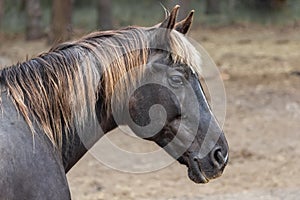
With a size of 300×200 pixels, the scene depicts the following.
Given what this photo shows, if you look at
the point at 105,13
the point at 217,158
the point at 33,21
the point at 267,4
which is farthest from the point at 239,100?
the point at 267,4

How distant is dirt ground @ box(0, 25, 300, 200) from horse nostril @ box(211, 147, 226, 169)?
2885mm

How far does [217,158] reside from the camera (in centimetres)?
371

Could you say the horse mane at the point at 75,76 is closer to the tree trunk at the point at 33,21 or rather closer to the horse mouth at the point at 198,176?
the horse mouth at the point at 198,176

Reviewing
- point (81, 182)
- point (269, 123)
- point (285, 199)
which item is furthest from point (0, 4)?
point (285, 199)

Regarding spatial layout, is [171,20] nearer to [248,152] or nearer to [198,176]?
[198,176]

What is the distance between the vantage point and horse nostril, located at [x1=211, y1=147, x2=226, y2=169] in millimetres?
3682

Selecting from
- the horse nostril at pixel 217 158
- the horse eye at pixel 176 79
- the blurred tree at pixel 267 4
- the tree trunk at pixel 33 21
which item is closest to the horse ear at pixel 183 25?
the horse eye at pixel 176 79

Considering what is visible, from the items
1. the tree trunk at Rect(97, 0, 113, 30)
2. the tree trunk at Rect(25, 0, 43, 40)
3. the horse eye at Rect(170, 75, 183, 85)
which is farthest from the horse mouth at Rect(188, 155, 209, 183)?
the tree trunk at Rect(25, 0, 43, 40)

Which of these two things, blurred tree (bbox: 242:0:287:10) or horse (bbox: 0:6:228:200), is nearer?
horse (bbox: 0:6:228:200)

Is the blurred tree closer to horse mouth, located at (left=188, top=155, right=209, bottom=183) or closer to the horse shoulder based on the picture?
horse mouth, located at (left=188, top=155, right=209, bottom=183)

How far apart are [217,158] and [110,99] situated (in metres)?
0.61

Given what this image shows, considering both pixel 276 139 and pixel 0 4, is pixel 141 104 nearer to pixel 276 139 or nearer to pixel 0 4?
pixel 276 139

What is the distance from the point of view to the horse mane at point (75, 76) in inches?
135

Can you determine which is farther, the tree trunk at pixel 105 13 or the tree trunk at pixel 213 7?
the tree trunk at pixel 213 7
